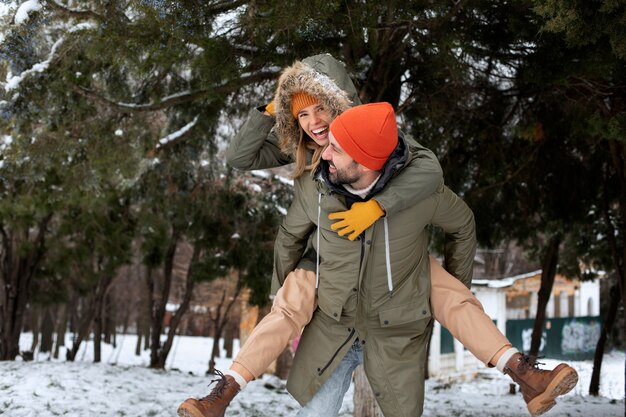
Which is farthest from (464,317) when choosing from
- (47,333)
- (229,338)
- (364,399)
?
(229,338)

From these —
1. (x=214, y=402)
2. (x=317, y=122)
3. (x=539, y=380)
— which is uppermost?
(x=317, y=122)

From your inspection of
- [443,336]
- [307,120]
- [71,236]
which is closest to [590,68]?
[307,120]

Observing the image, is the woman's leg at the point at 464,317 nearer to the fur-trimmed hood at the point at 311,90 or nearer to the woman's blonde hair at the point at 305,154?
the woman's blonde hair at the point at 305,154

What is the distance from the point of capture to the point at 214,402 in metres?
2.62

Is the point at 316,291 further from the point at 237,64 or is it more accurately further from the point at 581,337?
the point at 581,337

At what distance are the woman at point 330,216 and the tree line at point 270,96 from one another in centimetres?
69

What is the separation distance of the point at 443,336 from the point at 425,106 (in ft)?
44.6

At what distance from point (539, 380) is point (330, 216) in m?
1.08

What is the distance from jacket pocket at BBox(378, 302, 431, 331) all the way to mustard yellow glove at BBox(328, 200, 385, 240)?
41 cm

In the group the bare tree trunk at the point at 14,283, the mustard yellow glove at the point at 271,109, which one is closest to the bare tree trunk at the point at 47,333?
the bare tree trunk at the point at 14,283

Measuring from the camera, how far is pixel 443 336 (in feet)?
60.1

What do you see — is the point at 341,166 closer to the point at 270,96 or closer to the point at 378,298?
the point at 378,298

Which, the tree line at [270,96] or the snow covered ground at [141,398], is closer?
the tree line at [270,96]

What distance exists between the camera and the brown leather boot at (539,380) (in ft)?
8.34
